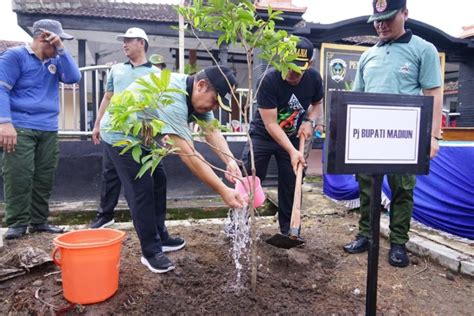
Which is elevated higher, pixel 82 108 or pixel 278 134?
pixel 82 108

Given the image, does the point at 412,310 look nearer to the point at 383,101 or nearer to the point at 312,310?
the point at 312,310

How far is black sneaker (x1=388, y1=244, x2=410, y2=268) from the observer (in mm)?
2798

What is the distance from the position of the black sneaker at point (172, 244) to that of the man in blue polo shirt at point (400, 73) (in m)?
1.68

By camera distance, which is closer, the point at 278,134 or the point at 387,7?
the point at 387,7

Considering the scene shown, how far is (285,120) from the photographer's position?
3100 mm

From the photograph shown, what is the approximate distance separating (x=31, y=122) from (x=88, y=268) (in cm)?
182

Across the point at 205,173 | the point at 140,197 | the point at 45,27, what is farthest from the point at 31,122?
the point at 205,173

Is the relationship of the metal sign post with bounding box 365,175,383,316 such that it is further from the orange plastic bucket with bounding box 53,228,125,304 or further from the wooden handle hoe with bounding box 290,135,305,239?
the orange plastic bucket with bounding box 53,228,125,304

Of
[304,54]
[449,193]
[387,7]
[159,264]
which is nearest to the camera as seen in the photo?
[159,264]

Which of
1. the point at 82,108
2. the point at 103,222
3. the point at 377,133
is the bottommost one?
the point at 103,222

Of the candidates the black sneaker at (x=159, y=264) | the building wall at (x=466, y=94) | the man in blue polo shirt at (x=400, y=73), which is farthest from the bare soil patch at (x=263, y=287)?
the building wall at (x=466, y=94)

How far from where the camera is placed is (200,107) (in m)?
2.18

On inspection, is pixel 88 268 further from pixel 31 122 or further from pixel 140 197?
pixel 31 122

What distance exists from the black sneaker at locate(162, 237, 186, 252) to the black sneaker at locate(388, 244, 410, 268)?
1668 millimetres
